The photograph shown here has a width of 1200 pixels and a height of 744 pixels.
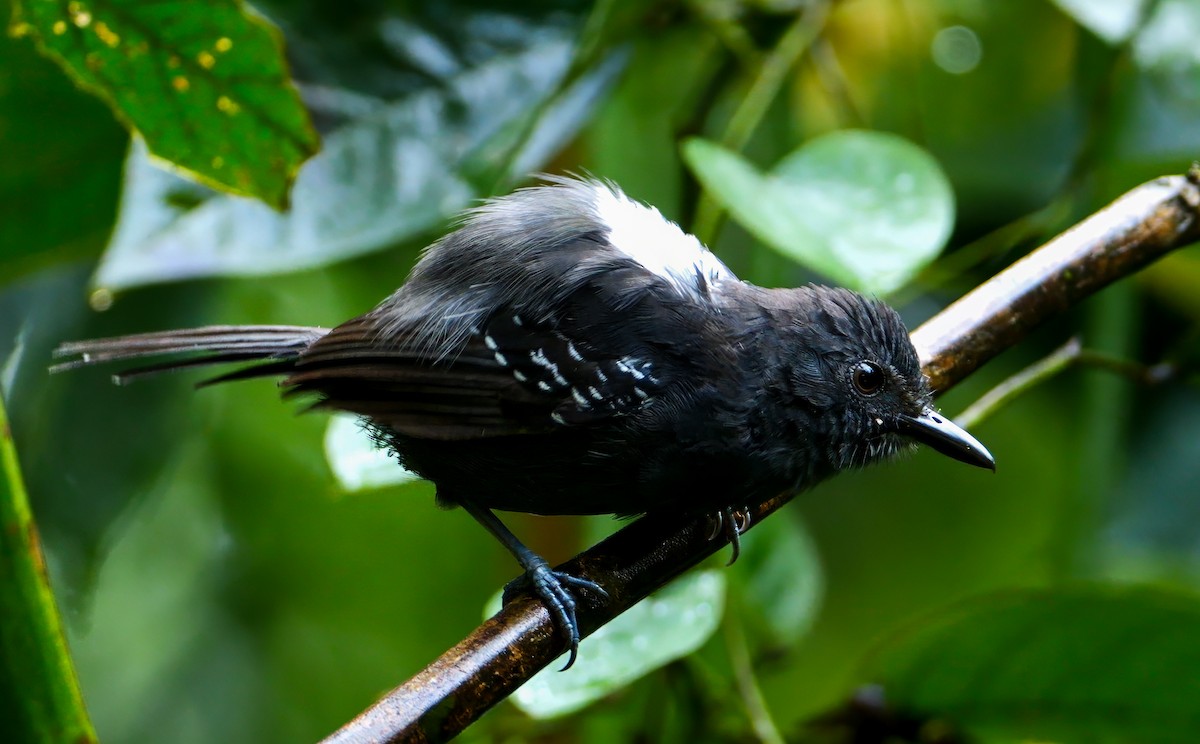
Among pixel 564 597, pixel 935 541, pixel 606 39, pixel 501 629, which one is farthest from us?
pixel 935 541

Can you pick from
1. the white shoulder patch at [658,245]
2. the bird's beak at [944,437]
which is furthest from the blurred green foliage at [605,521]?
the bird's beak at [944,437]

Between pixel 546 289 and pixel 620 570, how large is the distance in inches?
20.2

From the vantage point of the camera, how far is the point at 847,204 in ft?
7.32

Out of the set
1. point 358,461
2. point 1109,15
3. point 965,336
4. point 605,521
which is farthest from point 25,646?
point 1109,15

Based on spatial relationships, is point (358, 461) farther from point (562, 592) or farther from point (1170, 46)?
point (1170, 46)

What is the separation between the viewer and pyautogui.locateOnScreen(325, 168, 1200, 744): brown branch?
1.64m

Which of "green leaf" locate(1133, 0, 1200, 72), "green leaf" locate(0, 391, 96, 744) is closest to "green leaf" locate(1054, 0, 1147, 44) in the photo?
"green leaf" locate(1133, 0, 1200, 72)

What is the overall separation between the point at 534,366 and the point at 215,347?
2.27ft

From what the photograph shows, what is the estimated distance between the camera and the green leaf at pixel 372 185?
2.30 meters

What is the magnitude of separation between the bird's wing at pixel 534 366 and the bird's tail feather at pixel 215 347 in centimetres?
16

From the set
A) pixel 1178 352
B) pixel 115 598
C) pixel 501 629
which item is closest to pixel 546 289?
pixel 501 629

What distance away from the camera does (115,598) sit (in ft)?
11.7

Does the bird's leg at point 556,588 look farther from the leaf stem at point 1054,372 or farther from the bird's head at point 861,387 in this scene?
the leaf stem at point 1054,372

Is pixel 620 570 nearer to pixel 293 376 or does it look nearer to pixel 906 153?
pixel 293 376
